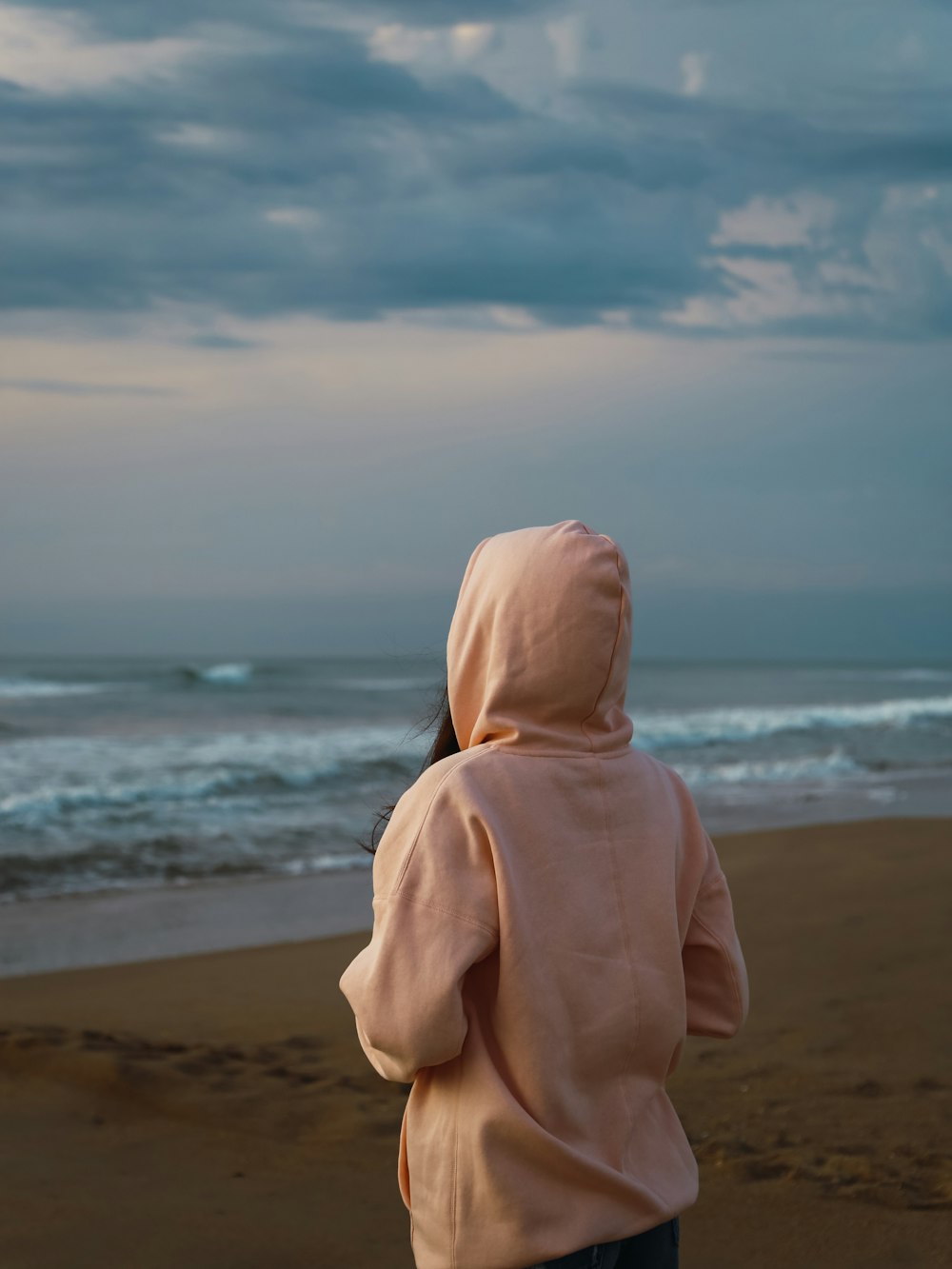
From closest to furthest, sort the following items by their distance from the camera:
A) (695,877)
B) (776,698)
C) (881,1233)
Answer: (695,877), (881,1233), (776,698)

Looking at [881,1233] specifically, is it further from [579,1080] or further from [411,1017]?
[411,1017]

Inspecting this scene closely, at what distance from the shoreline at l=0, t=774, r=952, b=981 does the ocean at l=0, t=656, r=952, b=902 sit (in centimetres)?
30

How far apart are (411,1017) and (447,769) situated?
338 mm

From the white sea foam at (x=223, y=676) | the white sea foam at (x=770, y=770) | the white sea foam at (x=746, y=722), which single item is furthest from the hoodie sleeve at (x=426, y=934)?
the white sea foam at (x=223, y=676)

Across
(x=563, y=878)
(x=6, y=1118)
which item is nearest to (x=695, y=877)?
(x=563, y=878)

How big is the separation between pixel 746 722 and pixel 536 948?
22.4 metres

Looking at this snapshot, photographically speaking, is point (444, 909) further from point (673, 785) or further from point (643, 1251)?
point (643, 1251)

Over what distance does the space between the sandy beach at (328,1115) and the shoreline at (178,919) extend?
403mm

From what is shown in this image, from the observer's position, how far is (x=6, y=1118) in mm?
3861

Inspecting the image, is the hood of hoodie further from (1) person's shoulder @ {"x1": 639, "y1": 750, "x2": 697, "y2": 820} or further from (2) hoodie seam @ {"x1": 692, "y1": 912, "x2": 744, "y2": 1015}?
(2) hoodie seam @ {"x1": 692, "y1": 912, "x2": 744, "y2": 1015}

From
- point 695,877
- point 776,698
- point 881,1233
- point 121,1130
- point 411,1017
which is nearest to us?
point 411,1017

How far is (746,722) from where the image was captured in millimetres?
23406

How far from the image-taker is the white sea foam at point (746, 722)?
65.1 ft

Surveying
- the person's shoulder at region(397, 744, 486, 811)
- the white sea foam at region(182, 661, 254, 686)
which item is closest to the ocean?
the person's shoulder at region(397, 744, 486, 811)
